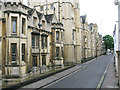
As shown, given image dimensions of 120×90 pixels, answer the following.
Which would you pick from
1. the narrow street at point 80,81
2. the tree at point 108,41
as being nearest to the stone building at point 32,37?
the narrow street at point 80,81

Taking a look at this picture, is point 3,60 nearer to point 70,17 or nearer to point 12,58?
point 12,58

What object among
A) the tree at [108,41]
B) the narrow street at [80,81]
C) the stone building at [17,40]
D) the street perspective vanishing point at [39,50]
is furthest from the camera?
the tree at [108,41]

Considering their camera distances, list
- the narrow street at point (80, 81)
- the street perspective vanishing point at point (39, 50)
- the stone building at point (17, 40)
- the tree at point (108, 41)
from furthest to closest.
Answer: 1. the tree at point (108, 41)
2. the stone building at point (17, 40)
3. the street perspective vanishing point at point (39, 50)
4. the narrow street at point (80, 81)

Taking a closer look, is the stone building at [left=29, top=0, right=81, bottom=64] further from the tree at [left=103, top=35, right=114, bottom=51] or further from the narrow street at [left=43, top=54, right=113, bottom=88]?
the tree at [left=103, top=35, right=114, bottom=51]

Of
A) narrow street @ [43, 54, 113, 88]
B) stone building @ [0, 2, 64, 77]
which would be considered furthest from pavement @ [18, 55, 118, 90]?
stone building @ [0, 2, 64, 77]

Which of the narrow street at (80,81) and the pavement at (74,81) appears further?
the narrow street at (80,81)

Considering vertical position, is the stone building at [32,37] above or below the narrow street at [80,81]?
above

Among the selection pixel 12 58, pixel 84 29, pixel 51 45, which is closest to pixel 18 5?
pixel 12 58

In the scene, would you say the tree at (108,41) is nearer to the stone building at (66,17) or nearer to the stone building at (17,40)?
the stone building at (66,17)

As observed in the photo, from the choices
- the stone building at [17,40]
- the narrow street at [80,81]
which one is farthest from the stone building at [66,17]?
the stone building at [17,40]

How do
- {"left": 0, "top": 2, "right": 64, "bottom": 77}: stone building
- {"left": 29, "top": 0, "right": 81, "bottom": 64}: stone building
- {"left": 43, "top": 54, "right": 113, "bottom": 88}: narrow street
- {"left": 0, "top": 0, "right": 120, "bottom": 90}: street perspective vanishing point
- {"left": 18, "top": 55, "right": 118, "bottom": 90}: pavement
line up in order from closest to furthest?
{"left": 18, "top": 55, "right": 118, "bottom": 90}: pavement
{"left": 43, "top": 54, "right": 113, "bottom": 88}: narrow street
{"left": 0, "top": 0, "right": 120, "bottom": 90}: street perspective vanishing point
{"left": 0, "top": 2, "right": 64, "bottom": 77}: stone building
{"left": 29, "top": 0, "right": 81, "bottom": 64}: stone building

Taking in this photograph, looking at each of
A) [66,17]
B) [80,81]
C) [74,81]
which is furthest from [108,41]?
[74,81]

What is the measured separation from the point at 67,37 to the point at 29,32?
757 inches

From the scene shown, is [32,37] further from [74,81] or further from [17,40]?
[74,81]
